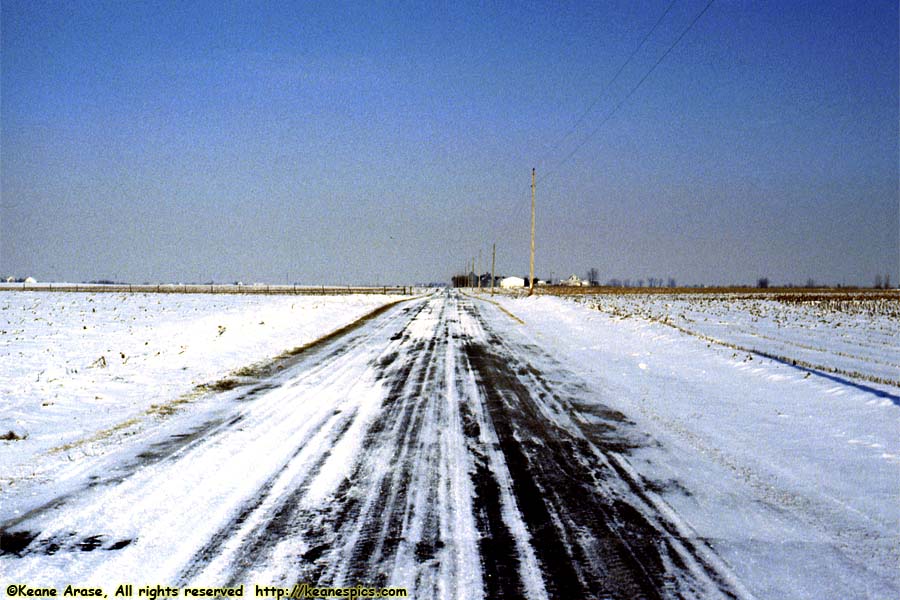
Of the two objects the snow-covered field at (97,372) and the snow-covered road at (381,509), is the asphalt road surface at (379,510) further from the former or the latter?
the snow-covered field at (97,372)

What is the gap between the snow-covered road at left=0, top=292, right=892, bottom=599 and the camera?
10.7ft

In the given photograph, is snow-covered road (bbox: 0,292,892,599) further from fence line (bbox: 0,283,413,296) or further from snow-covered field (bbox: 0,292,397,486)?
fence line (bbox: 0,283,413,296)

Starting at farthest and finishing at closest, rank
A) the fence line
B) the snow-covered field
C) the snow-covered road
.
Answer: the fence line < the snow-covered field < the snow-covered road

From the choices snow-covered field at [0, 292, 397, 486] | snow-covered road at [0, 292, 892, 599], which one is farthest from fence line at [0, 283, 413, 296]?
snow-covered road at [0, 292, 892, 599]

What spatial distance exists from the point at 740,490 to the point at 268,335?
14.9 metres

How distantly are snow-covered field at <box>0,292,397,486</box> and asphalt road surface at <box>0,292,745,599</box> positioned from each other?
805mm

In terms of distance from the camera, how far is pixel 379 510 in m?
4.23

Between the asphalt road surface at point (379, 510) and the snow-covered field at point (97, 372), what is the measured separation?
0.80 meters

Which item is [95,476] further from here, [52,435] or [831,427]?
[831,427]

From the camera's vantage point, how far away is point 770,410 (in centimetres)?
794

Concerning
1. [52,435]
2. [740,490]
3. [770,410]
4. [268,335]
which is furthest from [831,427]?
[268,335]

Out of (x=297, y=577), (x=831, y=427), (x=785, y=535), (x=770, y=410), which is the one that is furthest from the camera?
(x=770, y=410)

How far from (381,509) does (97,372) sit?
338 inches

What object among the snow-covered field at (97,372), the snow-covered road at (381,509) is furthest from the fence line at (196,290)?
the snow-covered road at (381,509)
